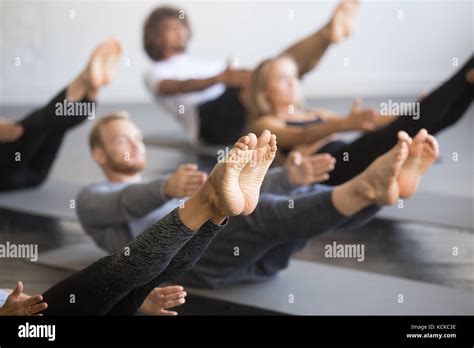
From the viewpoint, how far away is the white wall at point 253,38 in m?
1.91

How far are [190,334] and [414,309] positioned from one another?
442 mm

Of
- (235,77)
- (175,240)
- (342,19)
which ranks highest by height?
(342,19)

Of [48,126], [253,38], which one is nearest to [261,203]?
[48,126]

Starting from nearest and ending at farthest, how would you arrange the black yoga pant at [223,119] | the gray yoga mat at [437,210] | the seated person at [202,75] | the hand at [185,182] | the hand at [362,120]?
the hand at [185,182] < the hand at [362,120] < the gray yoga mat at [437,210] < the seated person at [202,75] < the black yoga pant at [223,119]

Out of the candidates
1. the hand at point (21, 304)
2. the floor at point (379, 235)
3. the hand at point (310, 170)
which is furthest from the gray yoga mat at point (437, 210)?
the hand at point (21, 304)

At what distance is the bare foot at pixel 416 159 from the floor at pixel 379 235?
29cm

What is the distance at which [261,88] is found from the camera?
79.6 inches

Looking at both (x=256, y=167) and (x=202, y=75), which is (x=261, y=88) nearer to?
(x=202, y=75)

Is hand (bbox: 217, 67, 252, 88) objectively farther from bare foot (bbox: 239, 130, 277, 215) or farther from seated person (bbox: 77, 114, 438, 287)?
bare foot (bbox: 239, 130, 277, 215)

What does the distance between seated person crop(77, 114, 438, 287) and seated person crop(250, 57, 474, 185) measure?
0.20ft

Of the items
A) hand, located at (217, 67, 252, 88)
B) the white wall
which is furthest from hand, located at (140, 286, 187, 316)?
hand, located at (217, 67, 252, 88)

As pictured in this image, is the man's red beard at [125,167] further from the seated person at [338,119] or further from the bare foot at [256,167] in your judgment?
the bare foot at [256,167]

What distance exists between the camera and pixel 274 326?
5.21ft

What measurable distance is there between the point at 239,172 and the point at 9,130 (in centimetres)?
93
